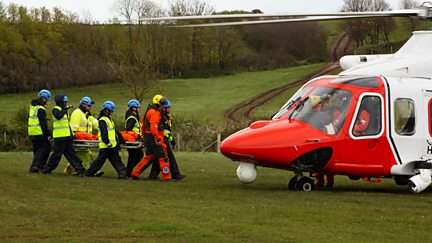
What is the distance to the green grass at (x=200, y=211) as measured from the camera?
10.4 meters

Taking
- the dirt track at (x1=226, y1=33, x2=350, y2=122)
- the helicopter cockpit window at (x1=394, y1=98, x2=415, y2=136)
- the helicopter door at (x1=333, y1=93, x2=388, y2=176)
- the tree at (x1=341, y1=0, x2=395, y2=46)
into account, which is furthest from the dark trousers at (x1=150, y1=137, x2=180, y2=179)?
the dirt track at (x1=226, y1=33, x2=350, y2=122)

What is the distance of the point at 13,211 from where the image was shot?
38.8 feet

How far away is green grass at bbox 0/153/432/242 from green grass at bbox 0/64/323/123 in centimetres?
3999

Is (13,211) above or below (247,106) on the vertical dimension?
above

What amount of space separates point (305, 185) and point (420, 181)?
7.13 feet

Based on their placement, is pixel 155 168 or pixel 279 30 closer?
pixel 155 168

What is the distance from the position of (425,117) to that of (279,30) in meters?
36.0

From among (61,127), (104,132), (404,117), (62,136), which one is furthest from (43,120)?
(404,117)

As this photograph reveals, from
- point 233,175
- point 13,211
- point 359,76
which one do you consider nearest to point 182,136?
point 233,175

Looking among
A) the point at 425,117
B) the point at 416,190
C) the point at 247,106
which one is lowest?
the point at 247,106

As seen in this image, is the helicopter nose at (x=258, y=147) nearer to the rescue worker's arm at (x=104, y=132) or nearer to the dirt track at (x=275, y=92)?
the rescue worker's arm at (x=104, y=132)

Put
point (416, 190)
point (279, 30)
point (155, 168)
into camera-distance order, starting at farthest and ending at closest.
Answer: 1. point (279, 30)
2. point (155, 168)
3. point (416, 190)

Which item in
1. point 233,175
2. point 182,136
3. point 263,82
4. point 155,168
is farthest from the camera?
point 263,82

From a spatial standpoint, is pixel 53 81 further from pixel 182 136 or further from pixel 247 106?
pixel 182 136
